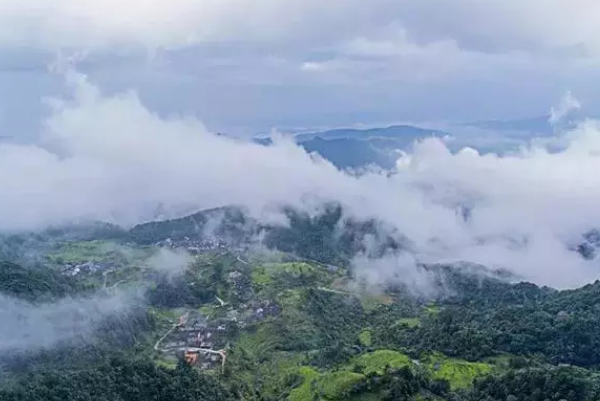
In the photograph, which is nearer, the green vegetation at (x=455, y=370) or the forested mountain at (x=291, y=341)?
the forested mountain at (x=291, y=341)

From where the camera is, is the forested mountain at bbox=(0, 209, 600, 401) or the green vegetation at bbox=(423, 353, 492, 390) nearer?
the forested mountain at bbox=(0, 209, 600, 401)

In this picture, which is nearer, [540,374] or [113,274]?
[540,374]

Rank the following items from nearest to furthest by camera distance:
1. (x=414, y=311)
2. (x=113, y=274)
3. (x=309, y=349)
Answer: (x=309, y=349) < (x=414, y=311) < (x=113, y=274)

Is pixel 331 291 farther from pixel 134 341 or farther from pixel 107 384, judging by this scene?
pixel 107 384

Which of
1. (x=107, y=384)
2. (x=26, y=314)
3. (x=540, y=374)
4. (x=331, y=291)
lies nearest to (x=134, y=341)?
(x=26, y=314)

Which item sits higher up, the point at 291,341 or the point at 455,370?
the point at 455,370

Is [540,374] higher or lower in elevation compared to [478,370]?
higher

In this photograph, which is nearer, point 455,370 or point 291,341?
point 455,370

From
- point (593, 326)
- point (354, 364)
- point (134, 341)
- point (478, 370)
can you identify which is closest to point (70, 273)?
point (134, 341)

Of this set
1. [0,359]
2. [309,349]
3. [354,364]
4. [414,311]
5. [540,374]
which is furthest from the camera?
[414,311]
